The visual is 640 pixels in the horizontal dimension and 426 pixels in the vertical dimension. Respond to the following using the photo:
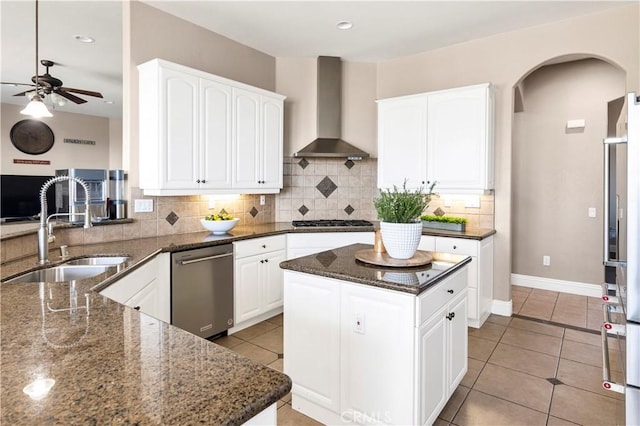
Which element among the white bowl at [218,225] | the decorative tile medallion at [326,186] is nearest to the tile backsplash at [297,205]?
the decorative tile medallion at [326,186]

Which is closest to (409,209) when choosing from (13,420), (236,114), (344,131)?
(13,420)

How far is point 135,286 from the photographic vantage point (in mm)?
2227

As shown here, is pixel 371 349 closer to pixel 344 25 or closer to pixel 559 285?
pixel 344 25

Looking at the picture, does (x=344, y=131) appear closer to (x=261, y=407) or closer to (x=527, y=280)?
(x=527, y=280)

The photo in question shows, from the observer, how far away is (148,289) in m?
2.45

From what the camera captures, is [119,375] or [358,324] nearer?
[119,375]

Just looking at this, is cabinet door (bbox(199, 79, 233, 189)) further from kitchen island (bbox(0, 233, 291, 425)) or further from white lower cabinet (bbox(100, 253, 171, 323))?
kitchen island (bbox(0, 233, 291, 425))

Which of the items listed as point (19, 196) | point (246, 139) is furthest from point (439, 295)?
point (19, 196)

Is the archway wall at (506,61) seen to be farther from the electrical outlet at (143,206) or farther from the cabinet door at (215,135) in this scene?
the electrical outlet at (143,206)

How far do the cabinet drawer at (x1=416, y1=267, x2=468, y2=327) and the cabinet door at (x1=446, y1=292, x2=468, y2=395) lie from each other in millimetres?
58

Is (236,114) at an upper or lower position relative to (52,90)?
lower

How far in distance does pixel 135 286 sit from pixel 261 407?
70.5 inches

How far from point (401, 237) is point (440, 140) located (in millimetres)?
2188

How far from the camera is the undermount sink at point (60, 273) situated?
1946 millimetres
